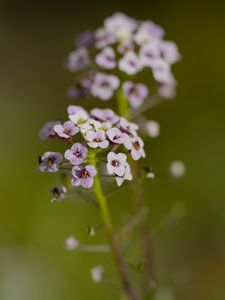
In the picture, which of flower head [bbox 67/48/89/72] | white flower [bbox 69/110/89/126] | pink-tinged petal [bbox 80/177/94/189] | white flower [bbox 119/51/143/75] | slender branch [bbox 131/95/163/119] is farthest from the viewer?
slender branch [bbox 131/95/163/119]

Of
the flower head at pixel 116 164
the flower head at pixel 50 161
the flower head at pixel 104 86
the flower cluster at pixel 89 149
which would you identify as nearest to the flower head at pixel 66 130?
the flower cluster at pixel 89 149

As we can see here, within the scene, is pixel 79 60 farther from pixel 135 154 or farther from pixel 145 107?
pixel 145 107

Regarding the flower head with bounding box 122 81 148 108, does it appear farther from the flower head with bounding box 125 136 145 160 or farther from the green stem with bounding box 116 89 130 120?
the flower head with bounding box 125 136 145 160

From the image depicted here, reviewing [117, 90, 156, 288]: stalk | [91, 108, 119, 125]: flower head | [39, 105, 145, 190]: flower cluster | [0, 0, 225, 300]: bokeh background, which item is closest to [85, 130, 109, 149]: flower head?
[39, 105, 145, 190]: flower cluster

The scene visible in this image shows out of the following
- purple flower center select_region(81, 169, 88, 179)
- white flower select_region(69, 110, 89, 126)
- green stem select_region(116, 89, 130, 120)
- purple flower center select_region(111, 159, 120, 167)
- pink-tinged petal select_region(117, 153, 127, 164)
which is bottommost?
purple flower center select_region(81, 169, 88, 179)

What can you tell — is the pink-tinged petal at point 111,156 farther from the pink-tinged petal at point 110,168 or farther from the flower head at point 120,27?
the flower head at point 120,27

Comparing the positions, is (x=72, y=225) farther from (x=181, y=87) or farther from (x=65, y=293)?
(x=181, y=87)
